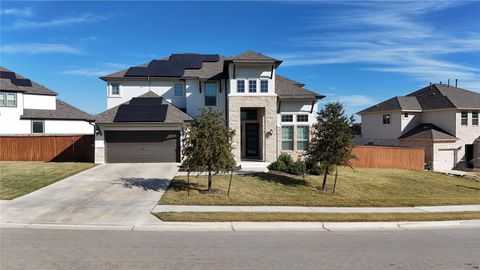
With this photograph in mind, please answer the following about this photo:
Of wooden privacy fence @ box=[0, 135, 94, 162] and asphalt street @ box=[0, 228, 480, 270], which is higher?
wooden privacy fence @ box=[0, 135, 94, 162]

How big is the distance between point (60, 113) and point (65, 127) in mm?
1701

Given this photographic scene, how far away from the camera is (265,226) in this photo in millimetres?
11414

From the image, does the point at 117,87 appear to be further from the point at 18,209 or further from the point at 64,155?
the point at 18,209

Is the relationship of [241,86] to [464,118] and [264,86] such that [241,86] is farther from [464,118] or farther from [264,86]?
[464,118]

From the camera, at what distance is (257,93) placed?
26281 millimetres

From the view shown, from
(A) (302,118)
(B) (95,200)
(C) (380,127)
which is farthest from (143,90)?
(C) (380,127)

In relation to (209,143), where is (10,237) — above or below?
below

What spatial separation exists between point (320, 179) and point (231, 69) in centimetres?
1007

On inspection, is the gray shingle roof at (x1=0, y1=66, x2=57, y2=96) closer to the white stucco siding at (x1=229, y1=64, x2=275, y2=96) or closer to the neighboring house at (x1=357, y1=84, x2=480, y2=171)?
the white stucco siding at (x1=229, y1=64, x2=275, y2=96)

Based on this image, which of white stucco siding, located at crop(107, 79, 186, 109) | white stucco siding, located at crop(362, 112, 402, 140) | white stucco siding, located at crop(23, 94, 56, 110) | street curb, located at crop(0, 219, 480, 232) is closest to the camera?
street curb, located at crop(0, 219, 480, 232)

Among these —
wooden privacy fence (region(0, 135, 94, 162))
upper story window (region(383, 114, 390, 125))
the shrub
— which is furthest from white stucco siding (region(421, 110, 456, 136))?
wooden privacy fence (region(0, 135, 94, 162))

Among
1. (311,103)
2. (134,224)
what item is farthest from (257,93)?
(134,224)

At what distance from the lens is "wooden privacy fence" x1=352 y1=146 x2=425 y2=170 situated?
1170 inches

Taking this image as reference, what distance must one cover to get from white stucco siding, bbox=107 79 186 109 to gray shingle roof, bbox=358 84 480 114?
24.1m
